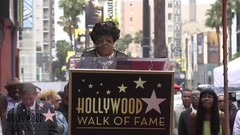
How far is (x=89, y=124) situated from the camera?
504 cm

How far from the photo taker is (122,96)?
197 inches

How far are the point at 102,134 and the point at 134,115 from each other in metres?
0.26

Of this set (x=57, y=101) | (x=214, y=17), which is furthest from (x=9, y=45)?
(x=214, y=17)

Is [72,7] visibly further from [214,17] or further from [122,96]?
[122,96]

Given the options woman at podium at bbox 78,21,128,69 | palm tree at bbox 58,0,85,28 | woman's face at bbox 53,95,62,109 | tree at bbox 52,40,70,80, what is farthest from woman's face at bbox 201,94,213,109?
tree at bbox 52,40,70,80

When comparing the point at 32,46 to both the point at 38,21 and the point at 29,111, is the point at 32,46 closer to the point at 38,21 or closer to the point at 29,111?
the point at 38,21

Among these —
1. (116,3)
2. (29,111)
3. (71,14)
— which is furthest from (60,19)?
(29,111)

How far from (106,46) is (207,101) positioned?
3475 mm

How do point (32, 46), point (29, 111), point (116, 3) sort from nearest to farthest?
point (29, 111) < point (116, 3) < point (32, 46)

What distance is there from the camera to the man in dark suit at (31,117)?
316 inches

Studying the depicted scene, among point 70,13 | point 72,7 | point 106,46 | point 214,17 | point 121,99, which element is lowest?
point 121,99

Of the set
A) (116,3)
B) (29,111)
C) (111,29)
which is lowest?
(29,111)

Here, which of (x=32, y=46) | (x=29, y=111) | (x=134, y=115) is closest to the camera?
(x=134, y=115)

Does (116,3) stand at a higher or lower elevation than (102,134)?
higher
